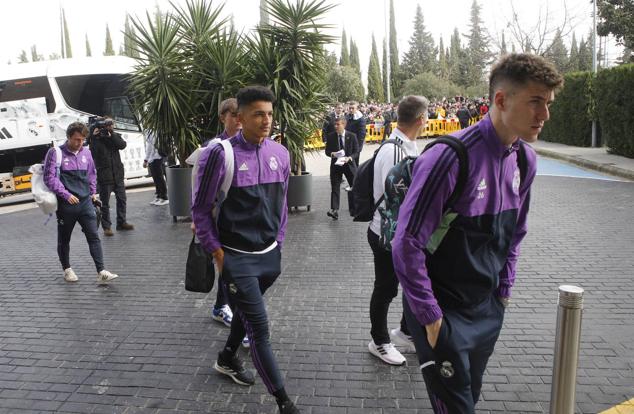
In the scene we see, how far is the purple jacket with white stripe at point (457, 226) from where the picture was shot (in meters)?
2.17

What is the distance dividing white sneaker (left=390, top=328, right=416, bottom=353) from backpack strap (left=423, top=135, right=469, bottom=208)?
251 centimetres

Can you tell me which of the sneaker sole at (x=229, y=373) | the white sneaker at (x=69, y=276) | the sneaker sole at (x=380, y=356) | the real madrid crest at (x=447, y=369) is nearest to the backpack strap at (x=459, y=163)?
the real madrid crest at (x=447, y=369)

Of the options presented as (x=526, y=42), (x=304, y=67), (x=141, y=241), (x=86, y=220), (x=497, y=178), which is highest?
(x=526, y=42)

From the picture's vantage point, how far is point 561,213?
9938mm

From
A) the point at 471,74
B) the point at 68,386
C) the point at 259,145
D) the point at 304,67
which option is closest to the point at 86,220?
the point at 68,386

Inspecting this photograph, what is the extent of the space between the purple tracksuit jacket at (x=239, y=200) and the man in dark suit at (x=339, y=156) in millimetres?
6484

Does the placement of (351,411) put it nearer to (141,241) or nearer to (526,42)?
(141,241)

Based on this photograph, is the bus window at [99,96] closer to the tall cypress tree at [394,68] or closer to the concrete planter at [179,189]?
the concrete planter at [179,189]

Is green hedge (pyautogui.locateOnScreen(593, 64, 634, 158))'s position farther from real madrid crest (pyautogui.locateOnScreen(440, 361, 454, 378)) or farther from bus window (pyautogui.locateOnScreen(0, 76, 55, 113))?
real madrid crest (pyautogui.locateOnScreen(440, 361, 454, 378))

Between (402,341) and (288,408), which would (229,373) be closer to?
(288,408)

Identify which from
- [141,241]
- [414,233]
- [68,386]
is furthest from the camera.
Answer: [141,241]

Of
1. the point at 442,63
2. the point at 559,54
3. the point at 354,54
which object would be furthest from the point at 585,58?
the point at 354,54

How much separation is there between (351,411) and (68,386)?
2.00m

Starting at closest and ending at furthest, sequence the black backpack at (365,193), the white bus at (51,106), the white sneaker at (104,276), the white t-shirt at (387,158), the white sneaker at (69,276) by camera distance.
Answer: the white t-shirt at (387,158)
the black backpack at (365,193)
the white sneaker at (104,276)
the white sneaker at (69,276)
the white bus at (51,106)
